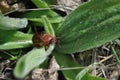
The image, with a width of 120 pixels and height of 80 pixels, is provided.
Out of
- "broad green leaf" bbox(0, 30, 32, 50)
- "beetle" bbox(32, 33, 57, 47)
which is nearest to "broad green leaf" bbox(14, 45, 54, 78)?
"beetle" bbox(32, 33, 57, 47)

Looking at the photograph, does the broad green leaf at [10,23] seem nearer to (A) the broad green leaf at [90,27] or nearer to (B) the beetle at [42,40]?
(B) the beetle at [42,40]

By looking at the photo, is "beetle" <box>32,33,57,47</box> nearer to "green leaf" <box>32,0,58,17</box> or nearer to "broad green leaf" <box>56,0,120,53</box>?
"broad green leaf" <box>56,0,120,53</box>

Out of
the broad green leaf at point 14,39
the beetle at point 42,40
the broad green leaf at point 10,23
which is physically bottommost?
the broad green leaf at point 14,39

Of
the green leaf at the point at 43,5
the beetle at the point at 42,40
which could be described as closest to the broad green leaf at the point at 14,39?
the beetle at the point at 42,40

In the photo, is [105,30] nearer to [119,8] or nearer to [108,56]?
[119,8]

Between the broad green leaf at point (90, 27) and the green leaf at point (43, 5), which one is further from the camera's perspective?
the green leaf at point (43, 5)

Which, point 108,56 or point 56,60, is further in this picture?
point 108,56

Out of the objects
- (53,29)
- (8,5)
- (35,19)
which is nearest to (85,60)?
(53,29)
